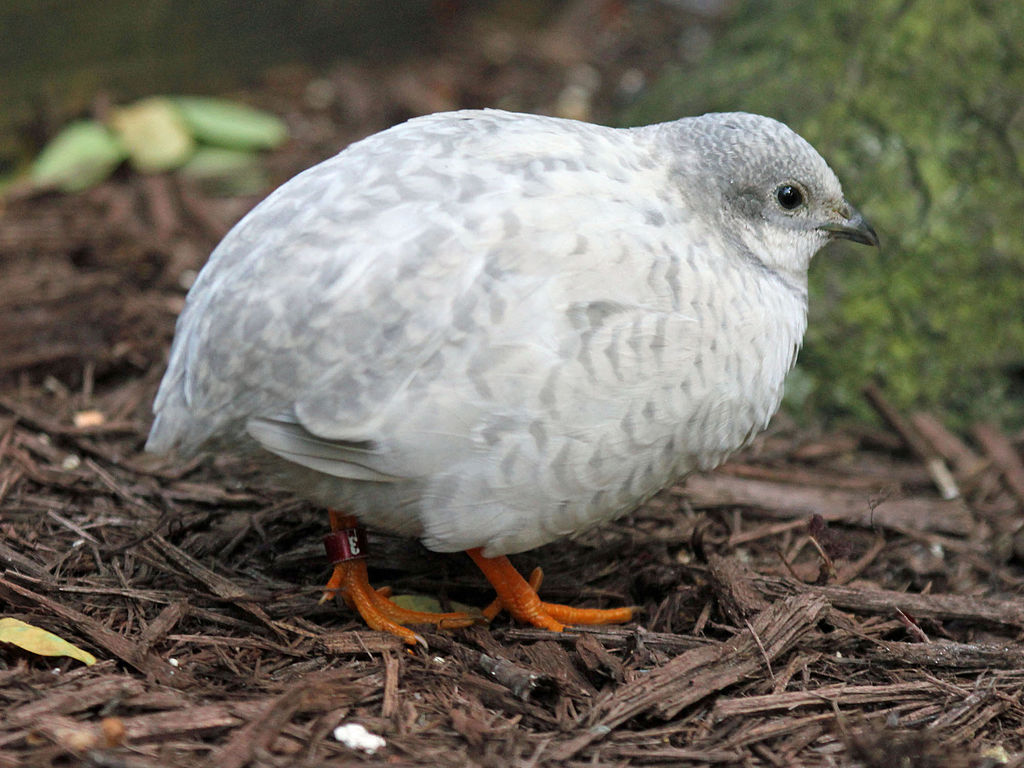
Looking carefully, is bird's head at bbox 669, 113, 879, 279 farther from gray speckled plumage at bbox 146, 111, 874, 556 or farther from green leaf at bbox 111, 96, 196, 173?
green leaf at bbox 111, 96, 196, 173

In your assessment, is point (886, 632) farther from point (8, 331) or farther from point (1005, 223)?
point (8, 331)

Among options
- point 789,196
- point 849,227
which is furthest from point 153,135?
point 849,227

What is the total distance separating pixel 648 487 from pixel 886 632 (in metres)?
1.00

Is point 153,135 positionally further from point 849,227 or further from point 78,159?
point 849,227

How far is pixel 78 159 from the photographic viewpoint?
6.07m

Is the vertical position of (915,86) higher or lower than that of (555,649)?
higher

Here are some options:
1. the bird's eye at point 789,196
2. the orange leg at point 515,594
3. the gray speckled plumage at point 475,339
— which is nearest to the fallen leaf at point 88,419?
the gray speckled plumage at point 475,339

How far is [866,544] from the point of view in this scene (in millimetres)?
4164

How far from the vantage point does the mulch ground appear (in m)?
2.87

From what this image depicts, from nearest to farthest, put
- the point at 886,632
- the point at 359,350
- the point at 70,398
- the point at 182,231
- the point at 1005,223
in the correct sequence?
the point at 359,350 → the point at 886,632 → the point at 70,398 → the point at 1005,223 → the point at 182,231

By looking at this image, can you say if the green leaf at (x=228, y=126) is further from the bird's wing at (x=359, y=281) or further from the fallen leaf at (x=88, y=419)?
the bird's wing at (x=359, y=281)

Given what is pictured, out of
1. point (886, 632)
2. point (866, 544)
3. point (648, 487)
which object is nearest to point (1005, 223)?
point (866, 544)

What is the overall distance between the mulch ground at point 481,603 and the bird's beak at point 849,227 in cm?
99

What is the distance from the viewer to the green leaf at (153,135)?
6.24 m
